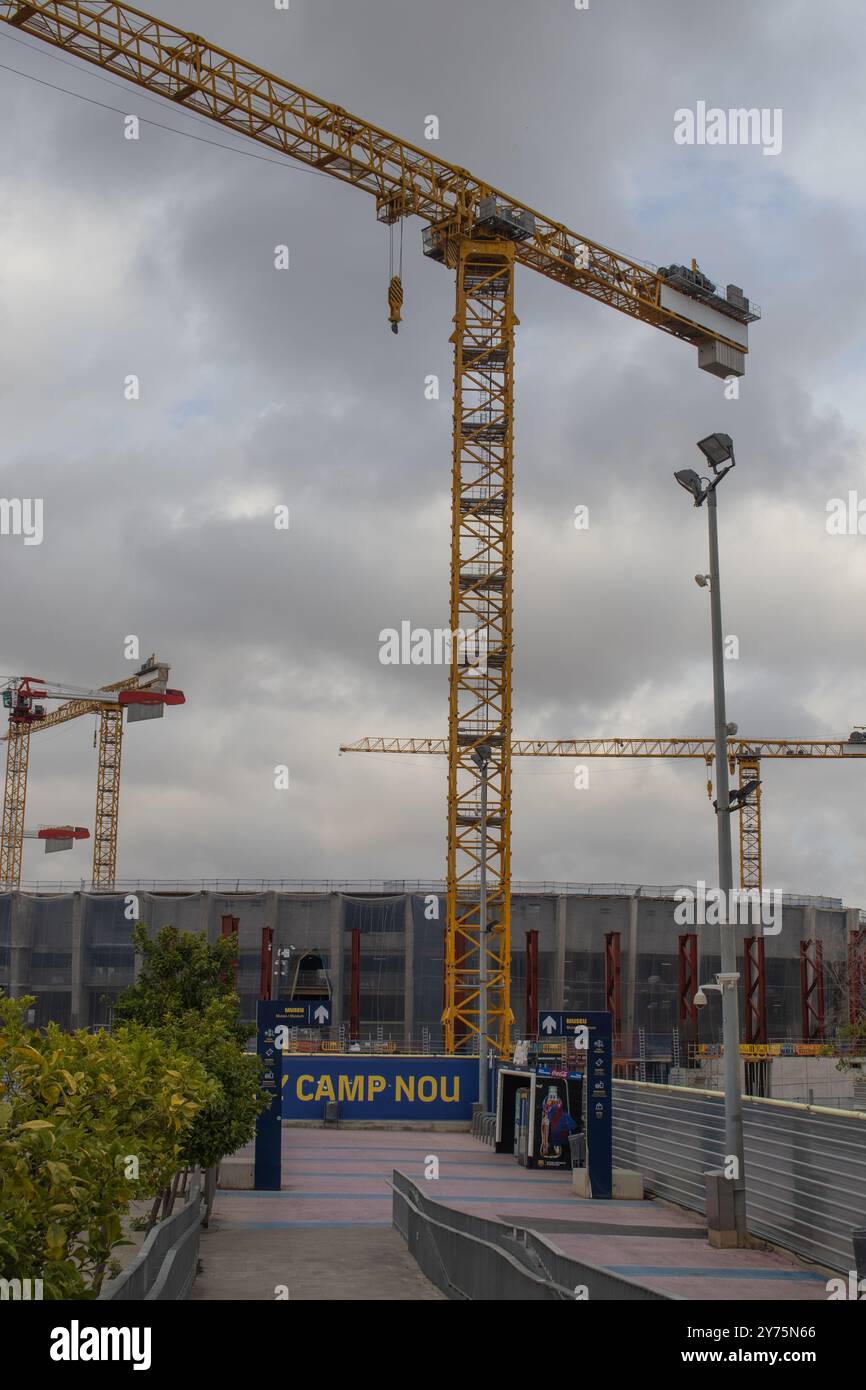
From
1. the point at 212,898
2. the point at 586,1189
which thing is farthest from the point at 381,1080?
the point at 212,898

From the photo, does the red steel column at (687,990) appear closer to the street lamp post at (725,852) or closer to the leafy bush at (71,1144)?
the street lamp post at (725,852)

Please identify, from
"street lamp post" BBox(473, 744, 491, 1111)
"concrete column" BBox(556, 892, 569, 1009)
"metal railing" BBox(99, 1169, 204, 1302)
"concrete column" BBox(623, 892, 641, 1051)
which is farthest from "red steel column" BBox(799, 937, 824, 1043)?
"metal railing" BBox(99, 1169, 204, 1302)

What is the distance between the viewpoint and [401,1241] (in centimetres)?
2361

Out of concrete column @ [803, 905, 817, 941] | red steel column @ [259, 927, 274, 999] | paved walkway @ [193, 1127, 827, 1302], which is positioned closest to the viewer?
paved walkway @ [193, 1127, 827, 1302]

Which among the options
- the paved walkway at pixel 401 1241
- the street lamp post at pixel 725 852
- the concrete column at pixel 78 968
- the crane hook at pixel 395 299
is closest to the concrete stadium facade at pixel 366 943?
the concrete column at pixel 78 968

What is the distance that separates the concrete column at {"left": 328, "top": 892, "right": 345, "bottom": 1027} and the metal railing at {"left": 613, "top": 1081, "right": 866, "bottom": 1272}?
181 feet

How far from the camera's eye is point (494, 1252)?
1521cm

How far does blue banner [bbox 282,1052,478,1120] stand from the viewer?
43.7 m

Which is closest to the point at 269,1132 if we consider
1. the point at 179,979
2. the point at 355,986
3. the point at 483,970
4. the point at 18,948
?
the point at 179,979

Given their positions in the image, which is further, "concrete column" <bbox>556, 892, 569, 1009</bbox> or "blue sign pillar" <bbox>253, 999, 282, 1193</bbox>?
"concrete column" <bbox>556, 892, 569, 1009</bbox>

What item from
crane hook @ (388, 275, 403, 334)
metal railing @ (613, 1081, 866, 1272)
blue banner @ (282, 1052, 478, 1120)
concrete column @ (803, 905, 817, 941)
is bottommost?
blue banner @ (282, 1052, 478, 1120)

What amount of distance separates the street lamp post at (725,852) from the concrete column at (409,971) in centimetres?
6277

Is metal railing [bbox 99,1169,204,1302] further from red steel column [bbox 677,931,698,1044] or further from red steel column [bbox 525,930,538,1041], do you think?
red steel column [bbox 677,931,698,1044]

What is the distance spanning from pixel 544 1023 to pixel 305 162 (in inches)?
1527
